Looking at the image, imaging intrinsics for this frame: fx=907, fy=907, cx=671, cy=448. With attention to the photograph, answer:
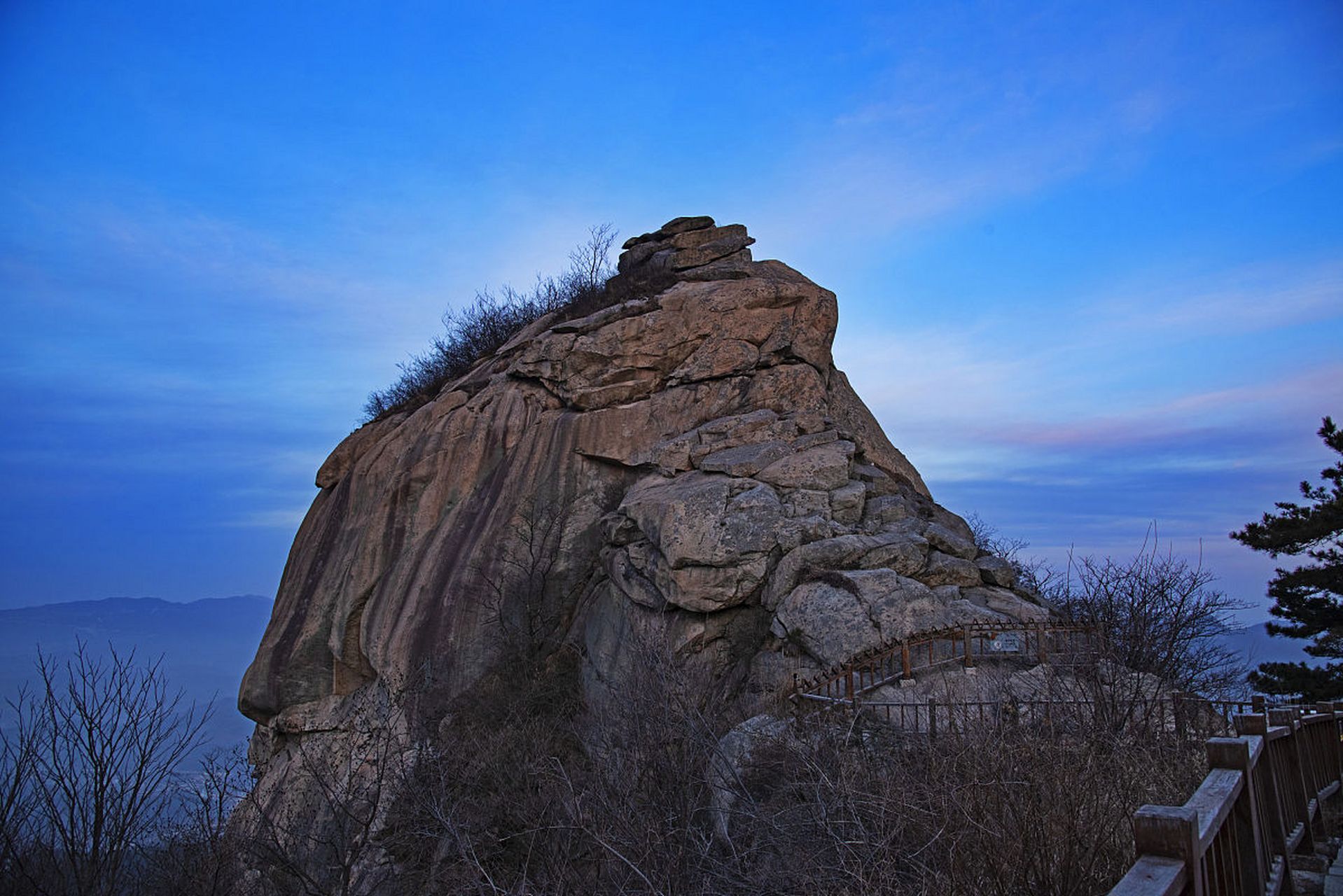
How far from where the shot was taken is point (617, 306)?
22.6 meters

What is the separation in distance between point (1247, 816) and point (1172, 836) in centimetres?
203

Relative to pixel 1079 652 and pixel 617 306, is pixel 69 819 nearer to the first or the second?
pixel 1079 652

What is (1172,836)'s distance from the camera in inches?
102

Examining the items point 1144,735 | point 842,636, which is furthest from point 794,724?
point 842,636

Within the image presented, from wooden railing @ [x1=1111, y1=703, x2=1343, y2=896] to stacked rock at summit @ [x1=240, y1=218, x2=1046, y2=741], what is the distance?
684cm

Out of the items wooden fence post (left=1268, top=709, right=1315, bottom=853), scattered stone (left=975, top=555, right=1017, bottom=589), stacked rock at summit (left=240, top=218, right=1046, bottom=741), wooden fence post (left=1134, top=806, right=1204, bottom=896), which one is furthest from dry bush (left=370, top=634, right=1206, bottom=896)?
scattered stone (left=975, top=555, right=1017, bottom=589)

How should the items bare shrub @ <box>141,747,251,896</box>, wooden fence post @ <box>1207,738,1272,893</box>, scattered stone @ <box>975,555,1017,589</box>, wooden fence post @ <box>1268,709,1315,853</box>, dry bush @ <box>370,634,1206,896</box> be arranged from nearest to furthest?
wooden fence post @ <box>1207,738,1272,893</box>, dry bush @ <box>370,634,1206,896</box>, wooden fence post @ <box>1268,709,1315,853</box>, bare shrub @ <box>141,747,251,896</box>, scattered stone @ <box>975,555,1017,589</box>

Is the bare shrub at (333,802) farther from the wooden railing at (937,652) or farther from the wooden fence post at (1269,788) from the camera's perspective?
the wooden fence post at (1269,788)

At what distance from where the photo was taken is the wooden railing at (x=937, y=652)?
1201cm

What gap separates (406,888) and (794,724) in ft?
21.5

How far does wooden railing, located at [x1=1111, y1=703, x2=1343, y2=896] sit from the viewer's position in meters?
2.58

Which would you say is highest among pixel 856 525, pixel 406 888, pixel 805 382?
pixel 805 382

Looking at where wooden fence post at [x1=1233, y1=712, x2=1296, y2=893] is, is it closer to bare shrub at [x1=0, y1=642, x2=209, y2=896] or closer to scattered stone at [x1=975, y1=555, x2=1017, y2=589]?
bare shrub at [x1=0, y1=642, x2=209, y2=896]

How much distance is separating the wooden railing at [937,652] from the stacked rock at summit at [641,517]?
3.35 ft
